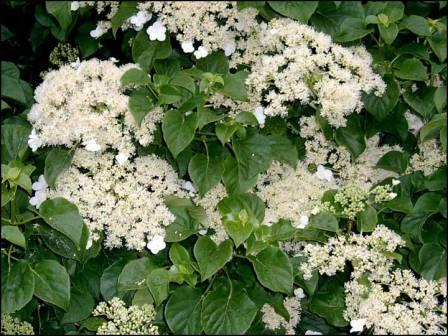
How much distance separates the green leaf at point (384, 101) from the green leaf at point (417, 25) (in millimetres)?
158

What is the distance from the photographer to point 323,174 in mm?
2299

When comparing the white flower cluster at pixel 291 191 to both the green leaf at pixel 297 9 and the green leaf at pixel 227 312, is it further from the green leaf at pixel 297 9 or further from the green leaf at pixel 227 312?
the green leaf at pixel 297 9

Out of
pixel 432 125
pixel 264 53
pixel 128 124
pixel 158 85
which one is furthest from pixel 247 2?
pixel 432 125

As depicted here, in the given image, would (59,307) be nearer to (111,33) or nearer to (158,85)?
(158,85)

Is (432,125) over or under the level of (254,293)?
over

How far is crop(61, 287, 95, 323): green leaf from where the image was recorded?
83.0 inches

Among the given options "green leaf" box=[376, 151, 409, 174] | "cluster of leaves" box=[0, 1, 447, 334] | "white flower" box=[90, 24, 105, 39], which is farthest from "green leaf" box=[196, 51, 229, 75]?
"green leaf" box=[376, 151, 409, 174]

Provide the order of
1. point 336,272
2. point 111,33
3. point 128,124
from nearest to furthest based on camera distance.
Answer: point 128,124, point 336,272, point 111,33

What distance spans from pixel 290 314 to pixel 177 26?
0.91 meters

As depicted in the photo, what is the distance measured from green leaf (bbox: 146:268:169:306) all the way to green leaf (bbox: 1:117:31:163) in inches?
21.6

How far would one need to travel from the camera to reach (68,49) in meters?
2.56

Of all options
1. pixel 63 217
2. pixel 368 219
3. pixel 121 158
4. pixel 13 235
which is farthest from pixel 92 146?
pixel 368 219

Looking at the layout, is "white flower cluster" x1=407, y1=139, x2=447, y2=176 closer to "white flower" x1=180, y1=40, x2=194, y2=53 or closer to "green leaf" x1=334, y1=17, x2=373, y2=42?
"green leaf" x1=334, y1=17, x2=373, y2=42

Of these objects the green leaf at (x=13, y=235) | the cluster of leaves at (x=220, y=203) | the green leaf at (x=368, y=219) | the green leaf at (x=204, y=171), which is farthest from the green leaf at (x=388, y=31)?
the green leaf at (x=13, y=235)
